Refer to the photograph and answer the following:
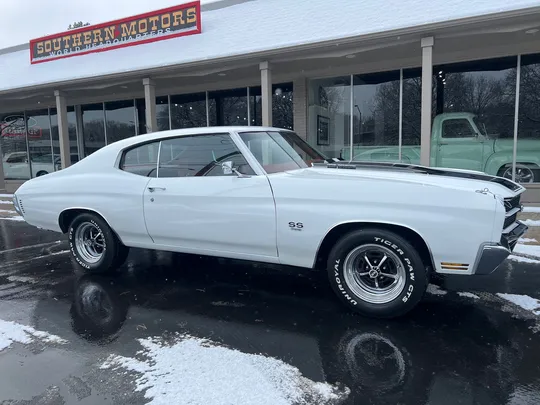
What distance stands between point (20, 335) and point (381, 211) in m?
3.20

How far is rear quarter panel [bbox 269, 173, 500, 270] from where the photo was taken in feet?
10.5

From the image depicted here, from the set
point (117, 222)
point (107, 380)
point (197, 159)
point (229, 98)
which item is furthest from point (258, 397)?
point (229, 98)

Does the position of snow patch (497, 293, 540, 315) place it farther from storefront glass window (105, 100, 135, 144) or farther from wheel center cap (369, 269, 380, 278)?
storefront glass window (105, 100, 135, 144)

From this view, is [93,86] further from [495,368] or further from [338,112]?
[495,368]

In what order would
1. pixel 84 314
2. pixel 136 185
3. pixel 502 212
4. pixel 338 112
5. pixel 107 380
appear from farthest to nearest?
pixel 338 112 → pixel 136 185 → pixel 84 314 → pixel 502 212 → pixel 107 380

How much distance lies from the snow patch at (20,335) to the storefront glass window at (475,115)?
998 centimetres

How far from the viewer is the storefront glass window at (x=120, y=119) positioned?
51.8 feet

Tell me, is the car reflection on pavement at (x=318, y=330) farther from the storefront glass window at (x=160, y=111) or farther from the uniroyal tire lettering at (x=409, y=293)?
the storefront glass window at (x=160, y=111)

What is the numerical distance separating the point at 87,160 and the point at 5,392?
3069mm

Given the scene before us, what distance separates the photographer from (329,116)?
12.4 meters

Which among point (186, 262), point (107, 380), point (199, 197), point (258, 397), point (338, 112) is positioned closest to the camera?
point (258, 397)

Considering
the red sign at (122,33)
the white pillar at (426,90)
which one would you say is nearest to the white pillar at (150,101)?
the red sign at (122,33)

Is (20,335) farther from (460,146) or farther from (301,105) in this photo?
(460,146)

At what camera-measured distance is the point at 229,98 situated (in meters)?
13.5
